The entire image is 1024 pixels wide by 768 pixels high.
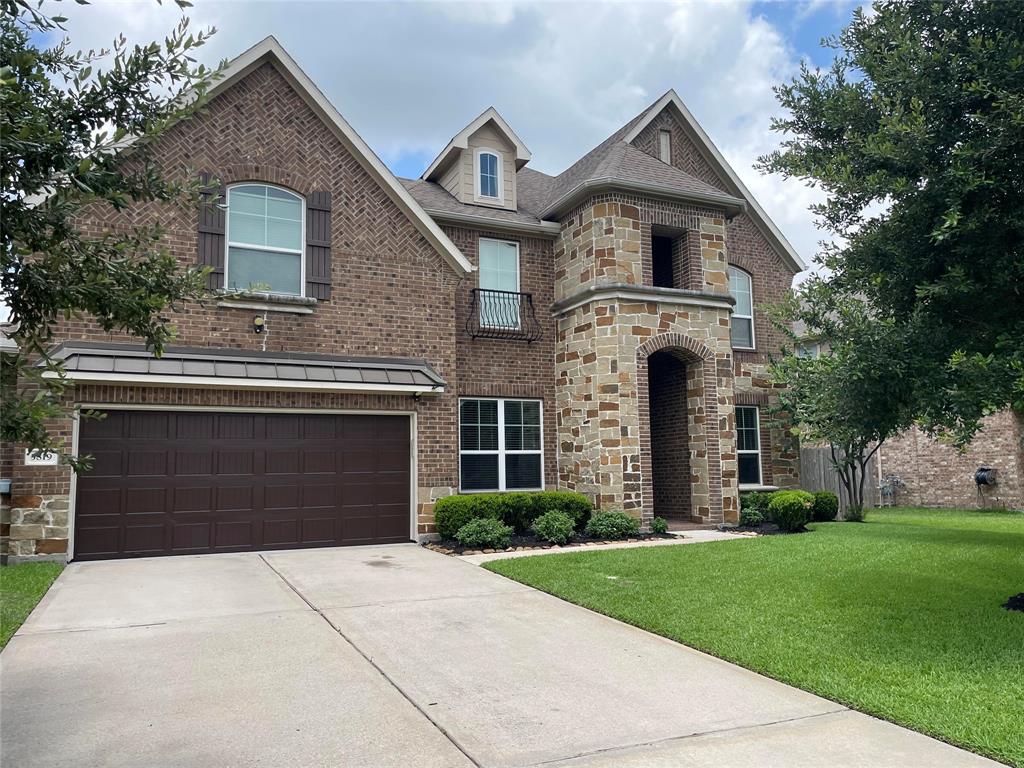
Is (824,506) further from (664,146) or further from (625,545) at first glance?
(664,146)

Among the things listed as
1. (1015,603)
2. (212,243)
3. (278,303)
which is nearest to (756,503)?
(1015,603)

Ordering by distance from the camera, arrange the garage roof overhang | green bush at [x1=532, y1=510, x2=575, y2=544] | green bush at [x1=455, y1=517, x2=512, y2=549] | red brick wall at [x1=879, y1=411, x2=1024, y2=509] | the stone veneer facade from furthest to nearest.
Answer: red brick wall at [x1=879, y1=411, x2=1024, y2=509] → the stone veneer facade → green bush at [x1=532, y1=510, x2=575, y2=544] → green bush at [x1=455, y1=517, x2=512, y2=549] → the garage roof overhang

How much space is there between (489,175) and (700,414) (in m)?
7.16

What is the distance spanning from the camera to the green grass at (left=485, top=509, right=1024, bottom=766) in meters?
4.86

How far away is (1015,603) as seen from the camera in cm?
757

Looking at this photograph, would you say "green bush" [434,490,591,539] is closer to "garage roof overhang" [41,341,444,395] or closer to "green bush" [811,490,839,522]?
"garage roof overhang" [41,341,444,395]

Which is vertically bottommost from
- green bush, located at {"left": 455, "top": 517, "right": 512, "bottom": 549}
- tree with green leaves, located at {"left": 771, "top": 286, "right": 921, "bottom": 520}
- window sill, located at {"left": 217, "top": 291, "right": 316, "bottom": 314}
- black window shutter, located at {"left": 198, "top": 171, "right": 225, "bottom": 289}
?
green bush, located at {"left": 455, "top": 517, "right": 512, "bottom": 549}

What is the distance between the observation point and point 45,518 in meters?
10.8

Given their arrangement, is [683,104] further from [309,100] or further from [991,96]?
[991,96]

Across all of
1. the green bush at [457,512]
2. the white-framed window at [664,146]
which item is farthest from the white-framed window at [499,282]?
the white-framed window at [664,146]

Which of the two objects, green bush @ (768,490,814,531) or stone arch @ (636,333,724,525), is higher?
stone arch @ (636,333,724,525)

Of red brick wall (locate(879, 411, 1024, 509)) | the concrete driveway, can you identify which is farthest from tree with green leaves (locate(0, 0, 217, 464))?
red brick wall (locate(879, 411, 1024, 509))

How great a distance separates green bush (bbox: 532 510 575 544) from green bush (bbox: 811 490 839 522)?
272 inches

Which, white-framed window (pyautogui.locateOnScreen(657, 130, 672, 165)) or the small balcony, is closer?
the small balcony
